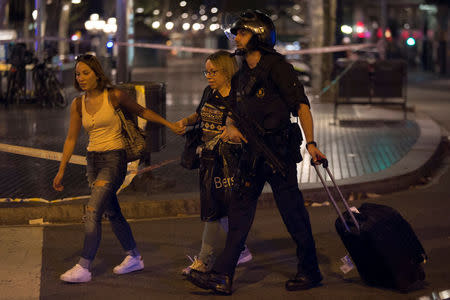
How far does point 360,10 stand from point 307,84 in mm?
55417

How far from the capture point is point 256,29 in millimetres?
5762

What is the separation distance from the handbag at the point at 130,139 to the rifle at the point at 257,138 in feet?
2.99

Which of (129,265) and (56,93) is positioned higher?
(56,93)

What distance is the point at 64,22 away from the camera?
35781 millimetres

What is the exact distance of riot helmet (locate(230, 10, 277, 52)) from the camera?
5762 mm

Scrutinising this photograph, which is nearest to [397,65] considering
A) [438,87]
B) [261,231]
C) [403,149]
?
[403,149]

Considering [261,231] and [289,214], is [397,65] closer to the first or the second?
[261,231]

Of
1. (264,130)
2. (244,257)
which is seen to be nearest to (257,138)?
(264,130)

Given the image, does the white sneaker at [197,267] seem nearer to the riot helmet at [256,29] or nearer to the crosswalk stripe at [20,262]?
the crosswalk stripe at [20,262]

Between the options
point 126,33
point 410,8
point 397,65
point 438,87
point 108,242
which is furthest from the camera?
point 410,8

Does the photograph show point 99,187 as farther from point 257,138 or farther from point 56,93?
point 56,93

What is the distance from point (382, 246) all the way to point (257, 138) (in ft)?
3.58

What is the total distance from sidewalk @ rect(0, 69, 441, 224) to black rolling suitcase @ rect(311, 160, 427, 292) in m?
2.99

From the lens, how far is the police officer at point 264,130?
5738mm
